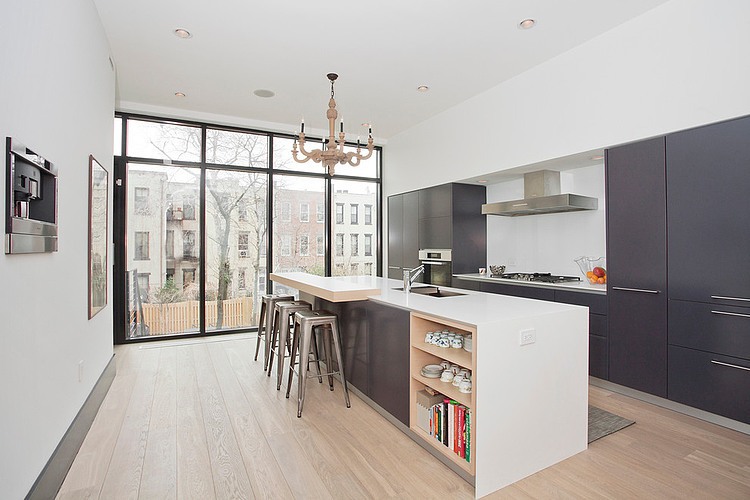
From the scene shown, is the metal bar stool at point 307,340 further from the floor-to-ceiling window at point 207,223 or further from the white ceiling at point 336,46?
the floor-to-ceiling window at point 207,223

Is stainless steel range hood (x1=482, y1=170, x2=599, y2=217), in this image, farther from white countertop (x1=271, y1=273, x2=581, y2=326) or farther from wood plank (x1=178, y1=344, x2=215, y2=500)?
wood plank (x1=178, y1=344, x2=215, y2=500)

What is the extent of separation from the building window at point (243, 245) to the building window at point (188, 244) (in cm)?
58

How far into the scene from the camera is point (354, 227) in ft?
21.4

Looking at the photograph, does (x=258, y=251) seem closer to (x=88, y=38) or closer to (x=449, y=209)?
(x=449, y=209)

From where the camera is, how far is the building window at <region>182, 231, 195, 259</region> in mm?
5258

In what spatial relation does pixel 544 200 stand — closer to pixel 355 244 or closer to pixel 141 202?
pixel 355 244

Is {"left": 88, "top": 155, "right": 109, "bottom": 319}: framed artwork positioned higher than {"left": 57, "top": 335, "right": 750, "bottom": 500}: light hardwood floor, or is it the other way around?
{"left": 88, "top": 155, "right": 109, "bottom": 319}: framed artwork

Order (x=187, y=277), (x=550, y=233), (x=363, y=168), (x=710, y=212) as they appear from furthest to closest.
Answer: (x=363, y=168) < (x=187, y=277) < (x=550, y=233) < (x=710, y=212)

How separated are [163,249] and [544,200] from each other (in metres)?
4.52

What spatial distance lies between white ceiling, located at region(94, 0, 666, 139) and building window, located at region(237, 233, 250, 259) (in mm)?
1674

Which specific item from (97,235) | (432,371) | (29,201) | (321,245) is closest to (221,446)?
(432,371)

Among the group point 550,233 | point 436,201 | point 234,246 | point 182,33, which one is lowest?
point 234,246

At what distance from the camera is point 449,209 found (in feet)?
17.0

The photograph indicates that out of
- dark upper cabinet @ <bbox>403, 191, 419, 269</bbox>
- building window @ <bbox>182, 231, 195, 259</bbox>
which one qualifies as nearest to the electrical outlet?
dark upper cabinet @ <bbox>403, 191, 419, 269</bbox>
